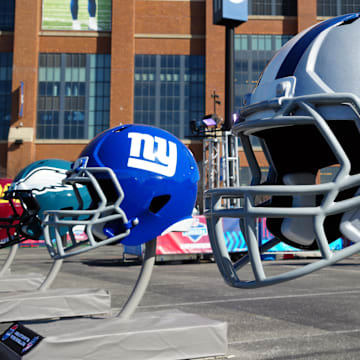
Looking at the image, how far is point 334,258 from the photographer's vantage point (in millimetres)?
1829

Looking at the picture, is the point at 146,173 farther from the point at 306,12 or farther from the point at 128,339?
the point at 306,12

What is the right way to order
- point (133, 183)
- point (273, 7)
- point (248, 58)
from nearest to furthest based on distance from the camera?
point (133, 183), point (248, 58), point (273, 7)

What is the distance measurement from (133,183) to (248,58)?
3484 centimetres

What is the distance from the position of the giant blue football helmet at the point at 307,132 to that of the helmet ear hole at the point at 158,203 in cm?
226

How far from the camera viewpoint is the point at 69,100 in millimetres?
37625

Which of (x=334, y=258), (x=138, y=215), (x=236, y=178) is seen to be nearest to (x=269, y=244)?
(x=334, y=258)

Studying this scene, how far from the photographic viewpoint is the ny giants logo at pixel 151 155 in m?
4.53

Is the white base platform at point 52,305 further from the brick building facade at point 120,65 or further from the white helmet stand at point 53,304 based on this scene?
the brick building facade at point 120,65

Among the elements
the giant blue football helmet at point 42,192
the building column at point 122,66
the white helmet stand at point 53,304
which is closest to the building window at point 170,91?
the building column at point 122,66

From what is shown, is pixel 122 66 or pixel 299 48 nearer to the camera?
pixel 299 48

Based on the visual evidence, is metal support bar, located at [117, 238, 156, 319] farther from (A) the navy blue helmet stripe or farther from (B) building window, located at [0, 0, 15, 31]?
(B) building window, located at [0, 0, 15, 31]

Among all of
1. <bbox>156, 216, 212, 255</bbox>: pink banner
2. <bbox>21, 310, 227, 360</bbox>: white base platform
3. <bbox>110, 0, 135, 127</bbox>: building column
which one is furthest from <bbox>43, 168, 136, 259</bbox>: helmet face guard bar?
<bbox>110, 0, 135, 127</bbox>: building column

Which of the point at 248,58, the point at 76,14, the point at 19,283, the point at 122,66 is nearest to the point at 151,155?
the point at 19,283

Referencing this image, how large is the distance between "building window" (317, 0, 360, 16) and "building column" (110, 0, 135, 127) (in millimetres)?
13669
